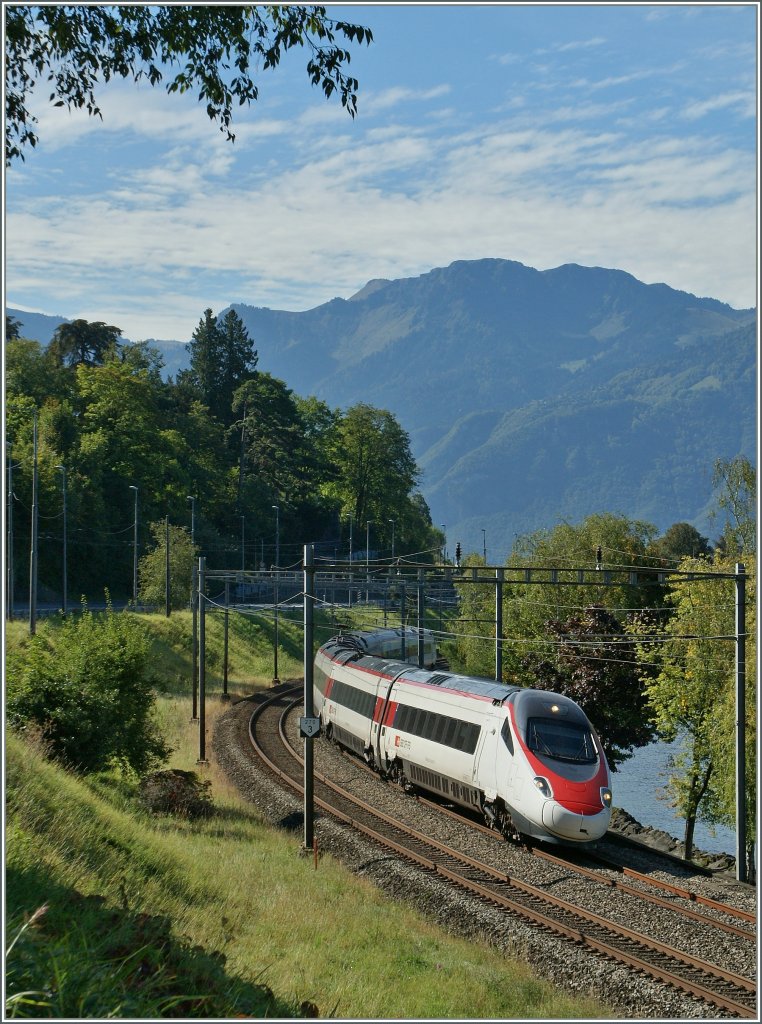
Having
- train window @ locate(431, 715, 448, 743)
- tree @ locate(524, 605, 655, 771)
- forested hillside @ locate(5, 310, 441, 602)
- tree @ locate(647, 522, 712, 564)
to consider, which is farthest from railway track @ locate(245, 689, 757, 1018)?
tree @ locate(647, 522, 712, 564)

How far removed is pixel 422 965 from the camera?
42.9 ft

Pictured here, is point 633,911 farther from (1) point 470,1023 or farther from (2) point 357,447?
(2) point 357,447

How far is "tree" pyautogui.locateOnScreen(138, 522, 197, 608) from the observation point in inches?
2475

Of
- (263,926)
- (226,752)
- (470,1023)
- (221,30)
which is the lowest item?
(226,752)

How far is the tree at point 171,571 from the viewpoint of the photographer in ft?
206

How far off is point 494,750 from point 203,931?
402 inches

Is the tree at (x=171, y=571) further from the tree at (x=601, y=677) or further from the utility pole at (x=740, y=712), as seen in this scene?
the utility pole at (x=740, y=712)

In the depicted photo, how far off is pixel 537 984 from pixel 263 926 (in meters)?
3.75

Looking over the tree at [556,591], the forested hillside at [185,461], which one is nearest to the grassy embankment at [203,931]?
the tree at [556,591]

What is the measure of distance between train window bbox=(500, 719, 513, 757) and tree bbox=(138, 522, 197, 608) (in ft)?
144

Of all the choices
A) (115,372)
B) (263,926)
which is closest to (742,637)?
(263,926)

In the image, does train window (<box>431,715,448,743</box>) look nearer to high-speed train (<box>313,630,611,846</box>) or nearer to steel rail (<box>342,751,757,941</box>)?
high-speed train (<box>313,630,611,846</box>)

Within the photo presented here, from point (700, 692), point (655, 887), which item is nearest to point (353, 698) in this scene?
point (700, 692)

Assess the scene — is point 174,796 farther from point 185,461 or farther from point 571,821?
point 185,461
